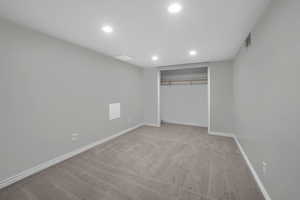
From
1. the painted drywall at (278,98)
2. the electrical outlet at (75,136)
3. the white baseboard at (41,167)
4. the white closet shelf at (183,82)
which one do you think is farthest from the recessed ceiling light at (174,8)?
the white closet shelf at (183,82)

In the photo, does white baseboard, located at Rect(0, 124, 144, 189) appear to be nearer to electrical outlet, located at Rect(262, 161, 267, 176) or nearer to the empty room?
the empty room

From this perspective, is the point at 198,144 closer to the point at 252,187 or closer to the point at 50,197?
the point at 252,187

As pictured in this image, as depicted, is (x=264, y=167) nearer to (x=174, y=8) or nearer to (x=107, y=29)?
(x=174, y=8)

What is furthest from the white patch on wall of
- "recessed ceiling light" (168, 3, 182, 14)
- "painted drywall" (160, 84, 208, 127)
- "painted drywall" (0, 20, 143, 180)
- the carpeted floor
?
"recessed ceiling light" (168, 3, 182, 14)

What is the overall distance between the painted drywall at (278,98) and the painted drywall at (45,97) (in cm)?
338

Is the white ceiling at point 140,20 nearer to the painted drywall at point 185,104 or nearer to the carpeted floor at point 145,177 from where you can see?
the carpeted floor at point 145,177

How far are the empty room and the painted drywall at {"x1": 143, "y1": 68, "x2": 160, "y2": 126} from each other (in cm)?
192

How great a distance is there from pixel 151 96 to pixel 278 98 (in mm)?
4116

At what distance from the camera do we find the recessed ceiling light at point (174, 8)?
145 cm

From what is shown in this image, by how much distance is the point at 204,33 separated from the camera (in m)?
2.12

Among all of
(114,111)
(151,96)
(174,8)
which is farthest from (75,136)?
(151,96)

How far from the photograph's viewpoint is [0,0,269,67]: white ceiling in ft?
4.73

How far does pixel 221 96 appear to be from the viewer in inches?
154

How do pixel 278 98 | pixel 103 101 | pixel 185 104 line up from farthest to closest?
pixel 185 104
pixel 103 101
pixel 278 98
